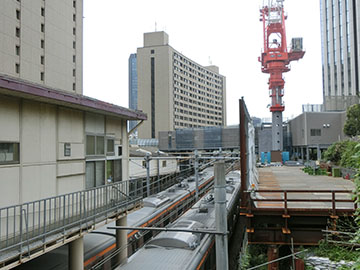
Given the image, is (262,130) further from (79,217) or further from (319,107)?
(79,217)

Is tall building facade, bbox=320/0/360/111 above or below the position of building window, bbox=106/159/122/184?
above

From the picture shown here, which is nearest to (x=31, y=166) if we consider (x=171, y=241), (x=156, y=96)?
(x=171, y=241)

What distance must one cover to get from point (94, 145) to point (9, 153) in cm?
259

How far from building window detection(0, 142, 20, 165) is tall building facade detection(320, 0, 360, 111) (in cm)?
5050

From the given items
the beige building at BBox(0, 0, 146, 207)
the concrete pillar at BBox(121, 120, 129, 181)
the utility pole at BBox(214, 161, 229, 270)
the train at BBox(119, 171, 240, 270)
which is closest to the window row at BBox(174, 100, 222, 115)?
the concrete pillar at BBox(121, 120, 129, 181)

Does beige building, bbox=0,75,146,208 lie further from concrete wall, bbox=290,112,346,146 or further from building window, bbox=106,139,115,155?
concrete wall, bbox=290,112,346,146

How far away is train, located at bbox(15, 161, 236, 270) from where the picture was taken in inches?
306

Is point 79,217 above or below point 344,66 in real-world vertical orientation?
below

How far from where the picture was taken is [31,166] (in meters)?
5.96

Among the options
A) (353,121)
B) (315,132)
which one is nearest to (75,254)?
(353,121)

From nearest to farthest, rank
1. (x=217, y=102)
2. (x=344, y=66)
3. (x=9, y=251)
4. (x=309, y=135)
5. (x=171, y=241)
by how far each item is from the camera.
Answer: (x=9, y=251) < (x=171, y=241) < (x=309, y=135) < (x=344, y=66) < (x=217, y=102)

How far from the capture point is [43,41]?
36.0 meters

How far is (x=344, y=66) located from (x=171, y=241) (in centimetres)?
5986

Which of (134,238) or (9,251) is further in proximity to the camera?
(134,238)
